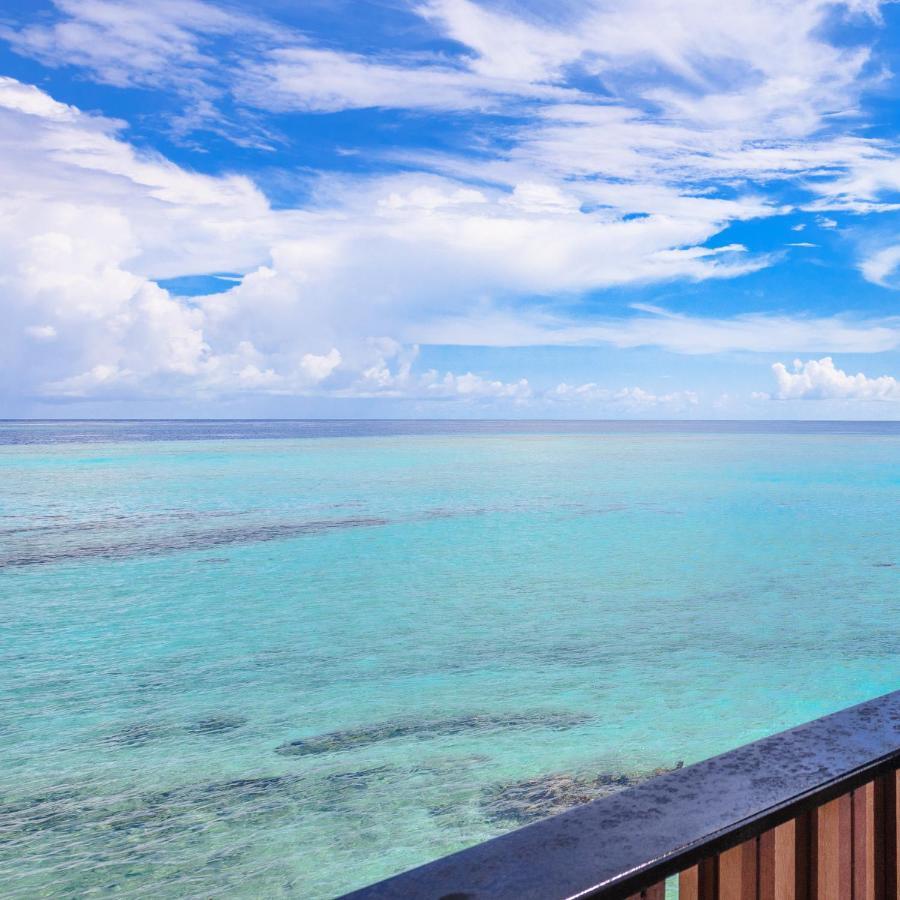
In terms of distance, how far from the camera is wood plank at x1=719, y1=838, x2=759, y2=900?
1158 millimetres

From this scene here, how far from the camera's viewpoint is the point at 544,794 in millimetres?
5703

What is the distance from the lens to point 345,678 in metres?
8.80

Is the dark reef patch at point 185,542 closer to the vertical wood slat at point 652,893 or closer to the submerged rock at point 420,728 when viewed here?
the submerged rock at point 420,728

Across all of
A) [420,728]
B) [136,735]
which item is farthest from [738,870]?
[136,735]

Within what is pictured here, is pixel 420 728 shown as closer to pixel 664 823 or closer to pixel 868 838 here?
pixel 868 838

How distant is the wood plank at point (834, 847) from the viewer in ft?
4.17

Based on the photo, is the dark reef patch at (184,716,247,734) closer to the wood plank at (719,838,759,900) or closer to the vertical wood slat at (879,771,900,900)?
the vertical wood slat at (879,771,900,900)

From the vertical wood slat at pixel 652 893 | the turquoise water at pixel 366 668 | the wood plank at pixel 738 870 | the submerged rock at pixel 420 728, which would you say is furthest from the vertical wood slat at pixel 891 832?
the submerged rock at pixel 420 728

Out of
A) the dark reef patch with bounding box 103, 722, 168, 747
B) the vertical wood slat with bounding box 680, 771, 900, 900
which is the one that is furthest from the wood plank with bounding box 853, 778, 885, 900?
the dark reef patch with bounding box 103, 722, 168, 747

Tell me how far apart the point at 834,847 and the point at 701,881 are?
29cm

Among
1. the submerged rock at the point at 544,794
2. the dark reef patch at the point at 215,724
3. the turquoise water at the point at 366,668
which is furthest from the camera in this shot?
the dark reef patch at the point at 215,724

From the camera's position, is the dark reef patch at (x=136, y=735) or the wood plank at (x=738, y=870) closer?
the wood plank at (x=738, y=870)

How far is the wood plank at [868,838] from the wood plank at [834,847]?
16 mm

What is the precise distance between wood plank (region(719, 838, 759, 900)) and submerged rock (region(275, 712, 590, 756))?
5.89m
